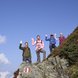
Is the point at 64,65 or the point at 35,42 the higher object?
the point at 35,42

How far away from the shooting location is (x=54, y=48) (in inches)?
1073

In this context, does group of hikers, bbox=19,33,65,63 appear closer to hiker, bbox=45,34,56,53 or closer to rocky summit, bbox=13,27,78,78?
hiker, bbox=45,34,56,53

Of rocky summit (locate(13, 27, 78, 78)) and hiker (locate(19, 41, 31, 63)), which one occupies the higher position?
hiker (locate(19, 41, 31, 63))

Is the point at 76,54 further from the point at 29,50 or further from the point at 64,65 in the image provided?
the point at 29,50

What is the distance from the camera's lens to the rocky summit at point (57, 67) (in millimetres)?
22078

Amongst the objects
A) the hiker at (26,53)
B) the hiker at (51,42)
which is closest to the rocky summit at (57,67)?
the hiker at (26,53)

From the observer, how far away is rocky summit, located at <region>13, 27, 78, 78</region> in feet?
72.4

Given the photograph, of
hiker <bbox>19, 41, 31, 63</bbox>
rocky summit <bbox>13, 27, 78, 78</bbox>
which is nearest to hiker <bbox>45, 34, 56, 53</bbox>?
hiker <bbox>19, 41, 31, 63</bbox>

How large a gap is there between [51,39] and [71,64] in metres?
4.65

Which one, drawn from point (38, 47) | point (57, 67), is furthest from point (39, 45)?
point (57, 67)

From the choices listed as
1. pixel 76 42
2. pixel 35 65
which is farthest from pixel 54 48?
pixel 35 65

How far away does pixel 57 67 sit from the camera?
22828 mm

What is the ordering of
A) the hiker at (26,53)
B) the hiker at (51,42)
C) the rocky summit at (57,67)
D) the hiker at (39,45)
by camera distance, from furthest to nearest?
the hiker at (51,42) → the hiker at (39,45) → the hiker at (26,53) → the rocky summit at (57,67)

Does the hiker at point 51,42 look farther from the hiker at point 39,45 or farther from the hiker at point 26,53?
the hiker at point 26,53
